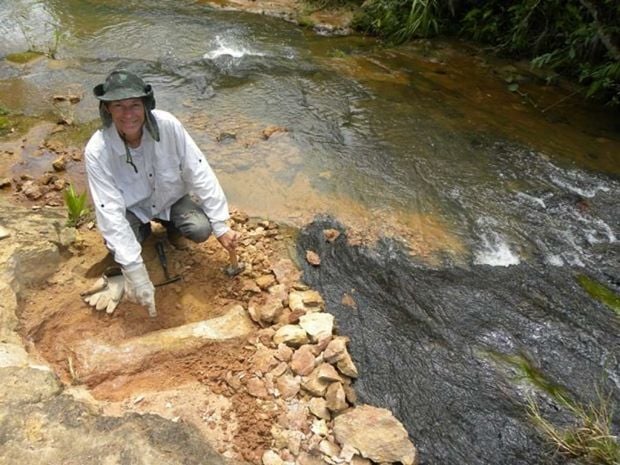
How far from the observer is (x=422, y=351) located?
3271mm

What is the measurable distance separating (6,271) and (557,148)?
5.30 metres

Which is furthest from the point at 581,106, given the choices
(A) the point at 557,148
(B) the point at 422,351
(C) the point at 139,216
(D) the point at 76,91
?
(D) the point at 76,91

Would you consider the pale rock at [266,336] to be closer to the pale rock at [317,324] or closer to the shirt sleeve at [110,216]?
the pale rock at [317,324]

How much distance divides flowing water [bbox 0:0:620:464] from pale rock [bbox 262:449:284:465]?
0.69m

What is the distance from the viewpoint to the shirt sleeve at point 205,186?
10.6 feet

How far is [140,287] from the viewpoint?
10.1 ft

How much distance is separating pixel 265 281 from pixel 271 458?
1330 mm

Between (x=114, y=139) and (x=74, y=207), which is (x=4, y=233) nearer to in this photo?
(x=74, y=207)

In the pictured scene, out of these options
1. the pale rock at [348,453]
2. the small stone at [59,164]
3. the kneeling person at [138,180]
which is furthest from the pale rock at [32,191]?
the pale rock at [348,453]

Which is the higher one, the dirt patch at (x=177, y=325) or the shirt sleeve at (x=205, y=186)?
the shirt sleeve at (x=205, y=186)

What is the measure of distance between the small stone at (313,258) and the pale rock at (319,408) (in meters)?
1.24

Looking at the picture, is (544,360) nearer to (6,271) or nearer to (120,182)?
(120,182)

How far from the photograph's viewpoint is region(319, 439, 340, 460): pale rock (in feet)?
8.54

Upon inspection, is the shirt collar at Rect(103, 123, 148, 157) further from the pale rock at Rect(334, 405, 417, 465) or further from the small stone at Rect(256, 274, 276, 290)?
the pale rock at Rect(334, 405, 417, 465)
